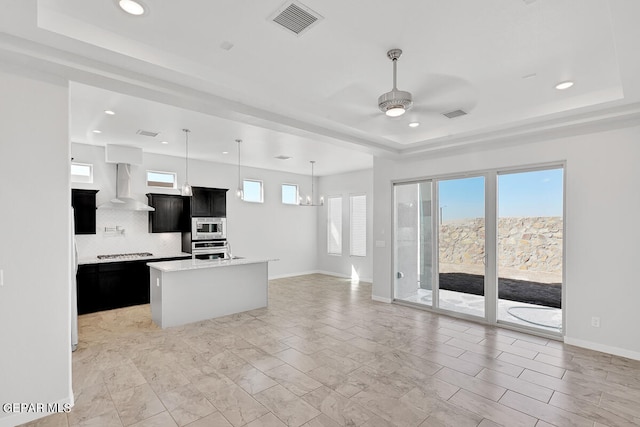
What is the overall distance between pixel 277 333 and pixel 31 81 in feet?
12.7

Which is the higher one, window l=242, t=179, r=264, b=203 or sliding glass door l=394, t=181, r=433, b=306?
window l=242, t=179, r=264, b=203

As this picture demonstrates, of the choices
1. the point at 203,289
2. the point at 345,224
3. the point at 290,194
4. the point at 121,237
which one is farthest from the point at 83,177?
the point at 345,224

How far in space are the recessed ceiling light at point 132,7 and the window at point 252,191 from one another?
626cm

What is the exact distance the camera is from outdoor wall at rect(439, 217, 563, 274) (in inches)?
176

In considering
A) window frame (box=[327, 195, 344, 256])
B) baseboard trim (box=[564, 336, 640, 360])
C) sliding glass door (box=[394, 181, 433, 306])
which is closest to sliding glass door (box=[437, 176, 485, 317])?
sliding glass door (box=[394, 181, 433, 306])

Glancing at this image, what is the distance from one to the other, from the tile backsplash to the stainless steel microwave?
747 mm

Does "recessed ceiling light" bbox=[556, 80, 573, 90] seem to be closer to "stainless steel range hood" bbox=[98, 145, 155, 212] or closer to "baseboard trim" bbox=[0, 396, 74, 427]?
"baseboard trim" bbox=[0, 396, 74, 427]

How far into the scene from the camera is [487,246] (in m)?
5.03

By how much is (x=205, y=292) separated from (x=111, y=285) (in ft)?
6.82

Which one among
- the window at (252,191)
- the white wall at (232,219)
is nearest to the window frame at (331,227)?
the white wall at (232,219)

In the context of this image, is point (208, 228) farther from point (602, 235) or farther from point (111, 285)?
point (602, 235)

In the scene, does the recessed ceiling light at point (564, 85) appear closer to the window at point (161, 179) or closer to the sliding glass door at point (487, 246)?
the sliding glass door at point (487, 246)

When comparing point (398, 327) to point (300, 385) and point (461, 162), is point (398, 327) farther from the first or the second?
point (461, 162)

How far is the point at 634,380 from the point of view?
10.5 feet
